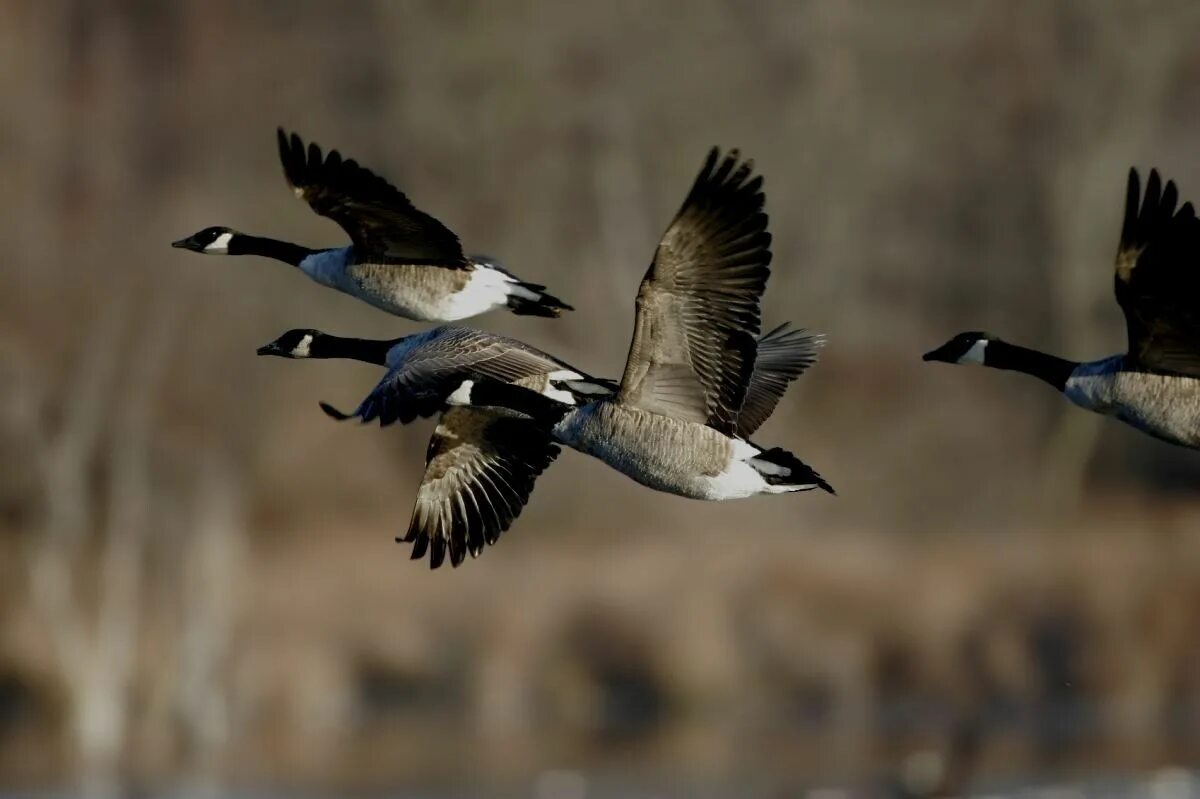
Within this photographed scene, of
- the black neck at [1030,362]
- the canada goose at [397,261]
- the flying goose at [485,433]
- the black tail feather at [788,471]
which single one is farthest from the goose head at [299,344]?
the black neck at [1030,362]

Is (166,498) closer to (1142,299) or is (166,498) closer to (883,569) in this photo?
(883,569)

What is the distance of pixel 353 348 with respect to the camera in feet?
36.6

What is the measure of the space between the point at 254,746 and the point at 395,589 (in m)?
2.24

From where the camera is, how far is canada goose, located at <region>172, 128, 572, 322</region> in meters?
10.2

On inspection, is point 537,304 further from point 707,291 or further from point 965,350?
point 965,350

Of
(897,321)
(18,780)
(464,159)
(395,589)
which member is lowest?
(18,780)

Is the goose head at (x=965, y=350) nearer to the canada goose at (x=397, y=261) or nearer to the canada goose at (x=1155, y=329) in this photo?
the canada goose at (x=1155, y=329)

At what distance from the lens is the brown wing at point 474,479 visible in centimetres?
1058

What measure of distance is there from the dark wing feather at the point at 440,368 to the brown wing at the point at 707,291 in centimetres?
92

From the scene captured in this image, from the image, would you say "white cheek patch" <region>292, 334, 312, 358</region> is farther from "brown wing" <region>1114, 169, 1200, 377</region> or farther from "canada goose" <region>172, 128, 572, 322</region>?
"brown wing" <region>1114, 169, 1200, 377</region>

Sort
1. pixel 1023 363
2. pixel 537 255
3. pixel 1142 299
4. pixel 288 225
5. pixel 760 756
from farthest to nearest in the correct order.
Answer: pixel 537 255, pixel 288 225, pixel 760 756, pixel 1023 363, pixel 1142 299

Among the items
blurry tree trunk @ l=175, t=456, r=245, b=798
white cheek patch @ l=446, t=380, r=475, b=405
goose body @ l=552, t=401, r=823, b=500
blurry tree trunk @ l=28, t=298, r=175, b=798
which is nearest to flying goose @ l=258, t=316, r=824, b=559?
white cheek patch @ l=446, t=380, r=475, b=405

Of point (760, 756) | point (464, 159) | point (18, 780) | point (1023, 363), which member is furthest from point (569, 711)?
point (1023, 363)

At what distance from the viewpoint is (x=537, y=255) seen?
2884cm
